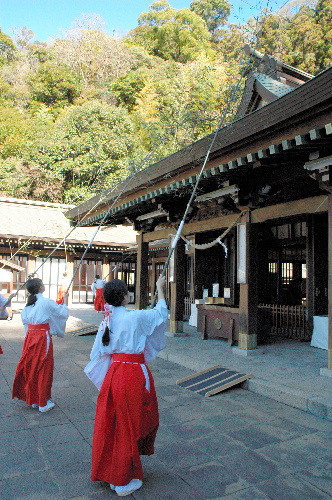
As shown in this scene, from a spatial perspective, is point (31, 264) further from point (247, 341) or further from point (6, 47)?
point (6, 47)

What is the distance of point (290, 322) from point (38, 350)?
6.77 metres

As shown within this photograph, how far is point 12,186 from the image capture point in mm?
25062

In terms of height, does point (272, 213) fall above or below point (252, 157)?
below

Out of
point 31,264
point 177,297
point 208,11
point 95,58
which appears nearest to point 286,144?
point 177,297

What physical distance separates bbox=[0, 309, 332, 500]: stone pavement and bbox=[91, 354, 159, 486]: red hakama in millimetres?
188

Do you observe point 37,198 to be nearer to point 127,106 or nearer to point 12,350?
point 127,106

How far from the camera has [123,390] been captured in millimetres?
2664

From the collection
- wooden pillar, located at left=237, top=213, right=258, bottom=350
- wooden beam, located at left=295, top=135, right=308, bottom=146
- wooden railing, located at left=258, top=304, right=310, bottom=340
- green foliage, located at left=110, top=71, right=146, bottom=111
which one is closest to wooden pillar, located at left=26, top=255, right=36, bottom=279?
wooden railing, located at left=258, top=304, right=310, bottom=340

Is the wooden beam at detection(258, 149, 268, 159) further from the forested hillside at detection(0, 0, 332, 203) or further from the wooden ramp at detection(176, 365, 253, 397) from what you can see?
the forested hillside at detection(0, 0, 332, 203)

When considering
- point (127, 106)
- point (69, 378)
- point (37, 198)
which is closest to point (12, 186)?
point (37, 198)

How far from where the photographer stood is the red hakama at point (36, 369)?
4.27m

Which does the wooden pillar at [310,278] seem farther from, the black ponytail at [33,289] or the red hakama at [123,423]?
the red hakama at [123,423]

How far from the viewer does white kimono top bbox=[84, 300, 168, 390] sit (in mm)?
2738

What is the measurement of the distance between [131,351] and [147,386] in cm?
32
